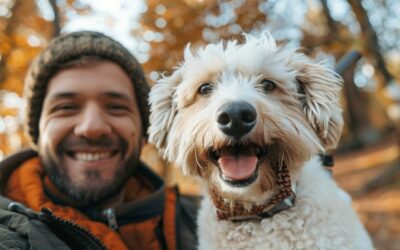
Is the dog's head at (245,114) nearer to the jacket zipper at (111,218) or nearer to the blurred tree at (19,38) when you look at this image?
the jacket zipper at (111,218)

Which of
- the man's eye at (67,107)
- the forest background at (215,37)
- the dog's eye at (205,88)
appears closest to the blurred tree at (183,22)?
the forest background at (215,37)

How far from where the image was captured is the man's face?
343 cm

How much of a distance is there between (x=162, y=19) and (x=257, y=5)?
4.86ft

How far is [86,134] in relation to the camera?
3.40 metres

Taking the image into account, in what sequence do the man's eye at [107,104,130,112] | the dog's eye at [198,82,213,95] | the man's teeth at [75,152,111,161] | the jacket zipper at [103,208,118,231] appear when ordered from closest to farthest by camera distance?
the dog's eye at [198,82,213,95] < the jacket zipper at [103,208,118,231] < the man's teeth at [75,152,111,161] < the man's eye at [107,104,130,112]

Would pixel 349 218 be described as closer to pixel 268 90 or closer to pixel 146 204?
pixel 268 90

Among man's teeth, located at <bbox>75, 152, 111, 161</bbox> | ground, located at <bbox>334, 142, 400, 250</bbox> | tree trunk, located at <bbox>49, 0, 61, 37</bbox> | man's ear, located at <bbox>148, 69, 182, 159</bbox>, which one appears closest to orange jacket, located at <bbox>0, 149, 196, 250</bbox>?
man's teeth, located at <bbox>75, 152, 111, 161</bbox>

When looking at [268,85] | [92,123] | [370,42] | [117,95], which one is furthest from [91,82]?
[370,42]

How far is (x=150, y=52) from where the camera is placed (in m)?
7.23

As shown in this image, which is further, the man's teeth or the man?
the man's teeth

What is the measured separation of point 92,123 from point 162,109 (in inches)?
26.6

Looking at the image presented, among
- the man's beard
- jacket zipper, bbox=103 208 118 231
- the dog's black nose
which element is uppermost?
the man's beard

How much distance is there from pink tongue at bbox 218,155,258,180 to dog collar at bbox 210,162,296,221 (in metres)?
0.19

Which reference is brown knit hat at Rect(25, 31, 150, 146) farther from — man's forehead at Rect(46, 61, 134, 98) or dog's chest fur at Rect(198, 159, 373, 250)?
dog's chest fur at Rect(198, 159, 373, 250)
